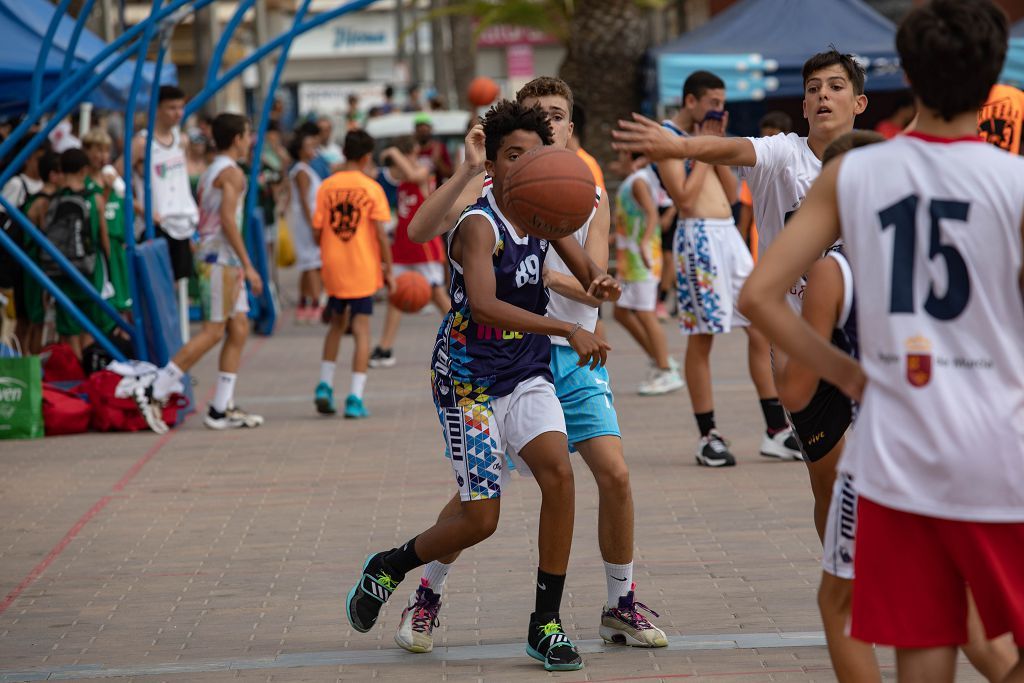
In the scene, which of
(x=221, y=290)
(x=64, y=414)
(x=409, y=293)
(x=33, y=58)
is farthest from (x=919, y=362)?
(x=33, y=58)

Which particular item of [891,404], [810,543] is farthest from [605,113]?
[891,404]

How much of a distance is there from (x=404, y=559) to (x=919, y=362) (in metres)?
2.52

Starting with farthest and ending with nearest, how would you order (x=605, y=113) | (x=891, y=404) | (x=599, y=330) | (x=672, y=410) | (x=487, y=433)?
(x=605, y=113) < (x=672, y=410) < (x=599, y=330) < (x=487, y=433) < (x=891, y=404)

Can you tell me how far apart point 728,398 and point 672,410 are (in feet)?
2.03

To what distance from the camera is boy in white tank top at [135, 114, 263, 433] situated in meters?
10.3

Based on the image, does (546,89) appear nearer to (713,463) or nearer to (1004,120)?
(1004,120)

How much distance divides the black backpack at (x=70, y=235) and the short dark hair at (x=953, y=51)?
29.8 ft

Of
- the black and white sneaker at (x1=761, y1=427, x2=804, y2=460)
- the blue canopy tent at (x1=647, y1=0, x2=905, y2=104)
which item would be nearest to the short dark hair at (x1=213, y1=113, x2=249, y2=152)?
the black and white sneaker at (x1=761, y1=427, x2=804, y2=460)

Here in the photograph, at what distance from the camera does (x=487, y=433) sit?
493 cm

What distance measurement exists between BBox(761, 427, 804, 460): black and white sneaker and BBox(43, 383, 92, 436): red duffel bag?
4733 mm

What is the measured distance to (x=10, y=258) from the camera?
11867 millimetres

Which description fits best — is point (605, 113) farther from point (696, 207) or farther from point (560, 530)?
point (560, 530)

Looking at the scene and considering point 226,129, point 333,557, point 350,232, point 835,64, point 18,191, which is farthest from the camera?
point 18,191

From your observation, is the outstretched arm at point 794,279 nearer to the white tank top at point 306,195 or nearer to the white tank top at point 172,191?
the white tank top at point 172,191
